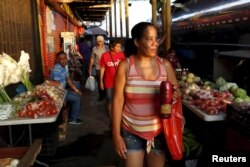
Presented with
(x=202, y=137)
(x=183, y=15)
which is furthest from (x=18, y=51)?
(x=183, y=15)

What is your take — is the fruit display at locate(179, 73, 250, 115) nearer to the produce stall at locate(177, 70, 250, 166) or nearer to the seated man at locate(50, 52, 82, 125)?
the produce stall at locate(177, 70, 250, 166)

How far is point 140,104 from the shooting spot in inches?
105

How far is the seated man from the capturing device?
6.15 metres

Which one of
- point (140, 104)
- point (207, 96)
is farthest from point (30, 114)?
point (207, 96)

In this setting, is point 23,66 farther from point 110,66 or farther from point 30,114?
point 110,66

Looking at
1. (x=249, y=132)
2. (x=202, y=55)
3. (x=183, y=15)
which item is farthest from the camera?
(x=183, y=15)

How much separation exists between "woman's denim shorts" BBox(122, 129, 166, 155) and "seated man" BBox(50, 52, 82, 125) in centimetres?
367

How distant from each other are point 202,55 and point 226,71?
4.02 m

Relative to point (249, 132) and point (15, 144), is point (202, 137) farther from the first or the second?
point (15, 144)

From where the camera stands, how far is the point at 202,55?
442 inches

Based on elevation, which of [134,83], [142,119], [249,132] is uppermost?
[134,83]

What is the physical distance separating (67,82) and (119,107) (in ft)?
12.9
